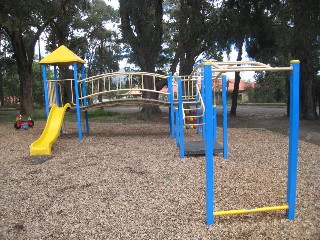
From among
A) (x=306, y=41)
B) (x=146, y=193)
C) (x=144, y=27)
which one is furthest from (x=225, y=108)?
(x=144, y=27)

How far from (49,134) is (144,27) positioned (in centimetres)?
917

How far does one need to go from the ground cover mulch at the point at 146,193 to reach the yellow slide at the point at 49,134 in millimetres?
246

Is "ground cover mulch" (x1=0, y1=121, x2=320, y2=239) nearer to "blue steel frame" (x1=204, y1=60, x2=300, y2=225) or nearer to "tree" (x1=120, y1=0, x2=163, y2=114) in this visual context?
"blue steel frame" (x1=204, y1=60, x2=300, y2=225)

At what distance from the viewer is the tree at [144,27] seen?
1421 centimetres

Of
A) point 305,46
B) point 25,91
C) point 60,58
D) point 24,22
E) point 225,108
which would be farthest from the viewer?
point 25,91

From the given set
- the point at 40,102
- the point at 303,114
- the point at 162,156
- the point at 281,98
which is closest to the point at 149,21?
the point at 303,114

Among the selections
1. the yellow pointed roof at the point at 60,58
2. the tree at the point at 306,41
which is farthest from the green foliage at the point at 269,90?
the yellow pointed roof at the point at 60,58

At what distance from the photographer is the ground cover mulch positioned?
303cm

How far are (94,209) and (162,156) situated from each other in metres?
2.91

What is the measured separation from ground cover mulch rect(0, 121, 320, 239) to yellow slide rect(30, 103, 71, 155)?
0.81 ft

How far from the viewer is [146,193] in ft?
13.2

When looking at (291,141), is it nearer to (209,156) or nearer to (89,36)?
(209,156)

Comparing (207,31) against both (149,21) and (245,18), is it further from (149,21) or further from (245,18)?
(149,21)

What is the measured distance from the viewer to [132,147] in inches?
292
